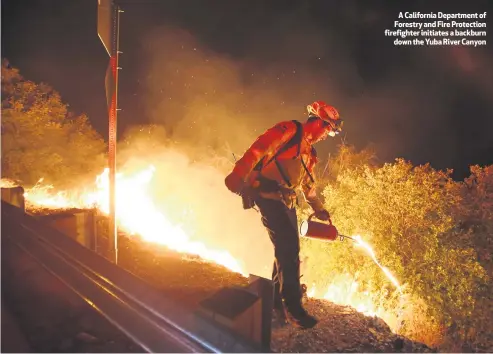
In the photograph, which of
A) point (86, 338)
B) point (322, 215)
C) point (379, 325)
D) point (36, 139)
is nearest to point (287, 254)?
point (322, 215)

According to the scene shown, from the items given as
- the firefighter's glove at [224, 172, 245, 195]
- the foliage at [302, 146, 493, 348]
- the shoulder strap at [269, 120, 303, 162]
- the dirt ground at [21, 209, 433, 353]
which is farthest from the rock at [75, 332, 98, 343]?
the foliage at [302, 146, 493, 348]

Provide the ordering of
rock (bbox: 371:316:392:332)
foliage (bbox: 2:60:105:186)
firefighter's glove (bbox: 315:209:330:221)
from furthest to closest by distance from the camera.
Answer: foliage (bbox: 2:60:105:186)
firefighter's glove (bbox: 315:209:330:221)
rock (bbox: 371:316:392:332)

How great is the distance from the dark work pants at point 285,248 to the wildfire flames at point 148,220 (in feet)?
18.6

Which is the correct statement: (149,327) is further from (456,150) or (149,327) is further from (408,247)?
(456,150)

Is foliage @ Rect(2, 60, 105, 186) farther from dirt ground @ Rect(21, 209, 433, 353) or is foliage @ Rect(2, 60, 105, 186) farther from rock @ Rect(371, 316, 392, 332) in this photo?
rock @ Rect(371, 316, 392, 332)

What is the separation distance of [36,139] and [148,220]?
8934 millimetres

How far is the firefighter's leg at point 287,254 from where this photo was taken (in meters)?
3.04

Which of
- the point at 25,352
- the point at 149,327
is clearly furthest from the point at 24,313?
the point at 149,327

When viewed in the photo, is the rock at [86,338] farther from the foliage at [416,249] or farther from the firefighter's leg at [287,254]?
the foliage at [416,249]

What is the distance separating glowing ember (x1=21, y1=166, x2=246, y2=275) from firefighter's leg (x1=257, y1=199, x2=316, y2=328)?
4874 millimetres

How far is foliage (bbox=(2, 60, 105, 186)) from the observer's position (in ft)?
47.3

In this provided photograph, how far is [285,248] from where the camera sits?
3.06 metres

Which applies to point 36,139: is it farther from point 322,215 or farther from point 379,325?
point 379,325

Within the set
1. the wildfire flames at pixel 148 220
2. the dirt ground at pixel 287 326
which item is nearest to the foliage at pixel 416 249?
the wildfire flames at pixel 148 220
